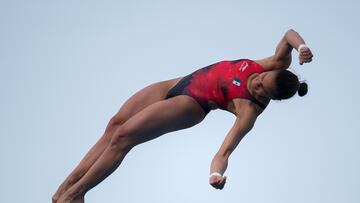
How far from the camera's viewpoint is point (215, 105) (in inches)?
220

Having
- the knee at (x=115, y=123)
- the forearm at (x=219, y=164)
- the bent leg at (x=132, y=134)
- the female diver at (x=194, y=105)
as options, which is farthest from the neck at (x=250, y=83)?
the knee at (x=115, y=123)

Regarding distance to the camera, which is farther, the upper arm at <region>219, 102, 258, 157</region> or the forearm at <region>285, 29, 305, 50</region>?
the forearm at <region>285, 29, 305, 50</region>

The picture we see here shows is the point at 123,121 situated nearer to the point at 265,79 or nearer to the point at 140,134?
the point at 140,134

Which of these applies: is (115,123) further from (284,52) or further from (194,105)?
(284,52)

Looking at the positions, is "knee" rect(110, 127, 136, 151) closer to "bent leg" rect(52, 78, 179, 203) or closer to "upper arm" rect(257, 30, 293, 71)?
"bent leg" rect(52, 78, 179, 203)

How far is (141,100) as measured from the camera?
5730 millimetres

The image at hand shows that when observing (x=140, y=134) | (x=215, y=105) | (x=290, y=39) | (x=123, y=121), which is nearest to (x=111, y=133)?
(x=123, y=121)

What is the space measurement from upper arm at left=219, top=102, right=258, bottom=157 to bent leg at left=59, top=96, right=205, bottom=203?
51 centimetres

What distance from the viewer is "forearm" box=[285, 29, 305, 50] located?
5.10m

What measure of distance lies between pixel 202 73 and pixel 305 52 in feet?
3.77

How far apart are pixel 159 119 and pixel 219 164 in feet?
2.65

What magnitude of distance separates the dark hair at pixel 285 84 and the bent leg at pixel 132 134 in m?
0.85

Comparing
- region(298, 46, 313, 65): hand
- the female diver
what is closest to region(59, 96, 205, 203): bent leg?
the female diver

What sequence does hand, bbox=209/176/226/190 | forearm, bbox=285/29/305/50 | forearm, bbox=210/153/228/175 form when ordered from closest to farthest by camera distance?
hand, bbox=209/176/226/190, forearm, bbox=210/153/228/175, forearm, bbox=285/29/305/50
